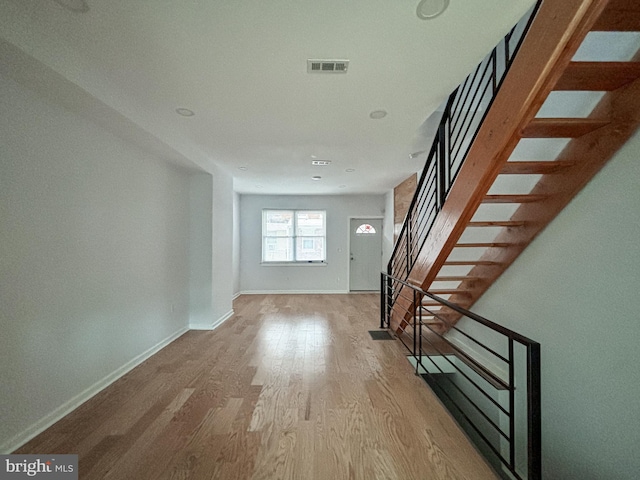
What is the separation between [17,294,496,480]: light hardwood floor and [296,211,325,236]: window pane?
13.5 feet

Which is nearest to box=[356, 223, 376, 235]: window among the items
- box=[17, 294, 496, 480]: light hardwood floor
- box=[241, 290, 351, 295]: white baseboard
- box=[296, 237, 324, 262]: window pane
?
box=[296, 237, 324, 262]: window pane

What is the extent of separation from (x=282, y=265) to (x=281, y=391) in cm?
477

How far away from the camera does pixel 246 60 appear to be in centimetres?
173

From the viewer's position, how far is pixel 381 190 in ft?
20.8

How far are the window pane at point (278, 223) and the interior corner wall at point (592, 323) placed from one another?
5.57m

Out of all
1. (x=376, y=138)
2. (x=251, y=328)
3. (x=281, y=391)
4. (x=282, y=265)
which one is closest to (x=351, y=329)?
(x=251, y=328)

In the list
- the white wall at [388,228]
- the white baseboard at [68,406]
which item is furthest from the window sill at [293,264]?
the white baseboard at [68,406]

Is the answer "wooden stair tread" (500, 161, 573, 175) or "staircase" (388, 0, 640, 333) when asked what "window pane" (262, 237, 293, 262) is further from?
"wooden stair tread" (500, 161, 573, 175)

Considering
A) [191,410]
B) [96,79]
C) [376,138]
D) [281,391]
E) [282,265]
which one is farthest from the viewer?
[282,265]

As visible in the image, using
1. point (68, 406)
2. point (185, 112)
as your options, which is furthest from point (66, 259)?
point (185, 112)

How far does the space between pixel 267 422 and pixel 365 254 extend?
5.56 m

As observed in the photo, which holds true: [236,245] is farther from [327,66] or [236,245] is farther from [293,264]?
[327,66]

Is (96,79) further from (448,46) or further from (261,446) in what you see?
(261,446)

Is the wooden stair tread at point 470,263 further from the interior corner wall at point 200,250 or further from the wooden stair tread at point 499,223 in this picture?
the interior corner wall at point 200,250
